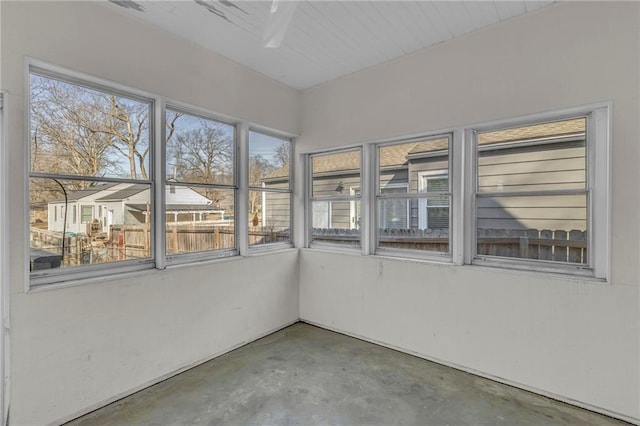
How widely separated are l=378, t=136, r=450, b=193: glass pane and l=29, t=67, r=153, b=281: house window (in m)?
2.33

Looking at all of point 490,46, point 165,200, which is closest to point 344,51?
point 490,46

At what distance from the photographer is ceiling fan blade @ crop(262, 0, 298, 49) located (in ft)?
5.14

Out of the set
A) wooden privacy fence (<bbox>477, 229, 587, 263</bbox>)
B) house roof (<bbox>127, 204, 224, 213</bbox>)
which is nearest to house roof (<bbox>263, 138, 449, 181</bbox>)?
house roof (<bbox>127, 204, 224, 213</bbox>)

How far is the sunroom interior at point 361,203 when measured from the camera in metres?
2.04

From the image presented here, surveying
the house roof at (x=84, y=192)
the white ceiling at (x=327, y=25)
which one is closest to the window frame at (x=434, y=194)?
the white ceiling at (x=327, y=25)

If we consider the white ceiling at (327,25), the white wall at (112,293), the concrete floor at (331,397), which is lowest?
the concrete floor at (331,397)

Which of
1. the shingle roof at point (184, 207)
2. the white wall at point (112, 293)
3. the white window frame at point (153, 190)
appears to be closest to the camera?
the white wall at point (112, 293)

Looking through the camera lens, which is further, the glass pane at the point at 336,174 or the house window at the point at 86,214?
the glass pane at the point at 336,174

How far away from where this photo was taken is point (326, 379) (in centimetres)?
259

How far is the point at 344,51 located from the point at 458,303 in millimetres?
2616

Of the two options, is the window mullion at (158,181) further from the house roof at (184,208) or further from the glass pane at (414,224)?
the glass pane at (414,224)

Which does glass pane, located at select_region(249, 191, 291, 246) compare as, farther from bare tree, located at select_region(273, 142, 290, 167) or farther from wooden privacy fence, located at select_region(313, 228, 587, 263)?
wooden privacy fence, located at select_region(313, 228, 587, 263)

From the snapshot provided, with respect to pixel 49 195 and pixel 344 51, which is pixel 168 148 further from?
pixel 344 51

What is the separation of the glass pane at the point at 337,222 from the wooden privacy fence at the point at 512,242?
0.37 metres
